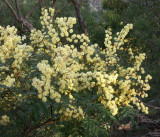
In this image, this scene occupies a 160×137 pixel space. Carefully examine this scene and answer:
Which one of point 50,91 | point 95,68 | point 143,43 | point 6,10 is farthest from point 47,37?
point 6,10

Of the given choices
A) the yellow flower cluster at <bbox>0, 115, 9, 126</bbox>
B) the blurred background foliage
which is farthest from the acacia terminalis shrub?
the blurred background foliage

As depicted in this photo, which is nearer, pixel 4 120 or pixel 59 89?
pixel 59 89

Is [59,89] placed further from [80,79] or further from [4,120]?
[4,120]

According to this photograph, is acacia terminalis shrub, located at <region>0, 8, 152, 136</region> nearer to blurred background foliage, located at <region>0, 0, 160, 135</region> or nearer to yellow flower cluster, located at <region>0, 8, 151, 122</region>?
yellow flower cluster, located at <region>0, 8, 151, 122</region>

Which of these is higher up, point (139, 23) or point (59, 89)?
point (139, 23)

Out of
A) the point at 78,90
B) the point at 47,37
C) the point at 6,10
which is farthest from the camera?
the point at 6,10

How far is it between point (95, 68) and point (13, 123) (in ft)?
4.87

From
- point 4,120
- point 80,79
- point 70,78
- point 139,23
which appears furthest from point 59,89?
point 139,23

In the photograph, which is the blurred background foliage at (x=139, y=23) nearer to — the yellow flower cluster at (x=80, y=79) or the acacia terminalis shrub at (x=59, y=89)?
the yellow flower cluster at (x=80, y=79)

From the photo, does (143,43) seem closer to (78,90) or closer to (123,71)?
(123,71)

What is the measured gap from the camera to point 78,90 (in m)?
2.81

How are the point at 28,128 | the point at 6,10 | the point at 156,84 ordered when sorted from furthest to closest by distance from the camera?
1. the point at 6,10
2. the point at 156,84
3. the point at 28,128

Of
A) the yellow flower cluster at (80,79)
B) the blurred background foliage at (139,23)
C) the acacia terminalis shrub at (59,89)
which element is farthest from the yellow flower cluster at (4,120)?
the blurred background foliage at (139,23)

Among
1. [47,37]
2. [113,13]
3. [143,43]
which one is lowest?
[47,37]
